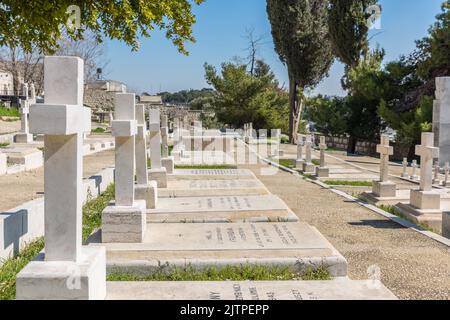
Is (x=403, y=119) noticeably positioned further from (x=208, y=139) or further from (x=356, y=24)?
(x=208, y=139)

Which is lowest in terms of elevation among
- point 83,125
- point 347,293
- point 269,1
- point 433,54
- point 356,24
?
point 347,293

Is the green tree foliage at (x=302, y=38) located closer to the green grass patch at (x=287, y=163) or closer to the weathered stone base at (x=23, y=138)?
the green grass patch at (x=287, y=163)

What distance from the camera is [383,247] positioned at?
6078 mm

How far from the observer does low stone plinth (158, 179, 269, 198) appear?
8.46 meters

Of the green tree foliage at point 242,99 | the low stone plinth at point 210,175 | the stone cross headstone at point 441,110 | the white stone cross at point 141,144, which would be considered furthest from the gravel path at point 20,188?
the green tree foliage at point 242,99

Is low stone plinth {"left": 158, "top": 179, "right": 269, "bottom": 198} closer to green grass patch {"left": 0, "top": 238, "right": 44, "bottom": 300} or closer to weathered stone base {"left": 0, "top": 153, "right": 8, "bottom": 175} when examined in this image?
green grass patch {"left": 0, "top": 238, "right": 44, "bottom": 300}

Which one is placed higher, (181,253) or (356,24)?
(356,24)

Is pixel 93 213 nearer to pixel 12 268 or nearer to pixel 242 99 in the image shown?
pixel 12 268

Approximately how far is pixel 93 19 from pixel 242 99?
29.1m

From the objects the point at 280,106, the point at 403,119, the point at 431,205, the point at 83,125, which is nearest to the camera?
the point at 83,125

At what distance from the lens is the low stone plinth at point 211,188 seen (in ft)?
27.8

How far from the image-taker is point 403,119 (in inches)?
923

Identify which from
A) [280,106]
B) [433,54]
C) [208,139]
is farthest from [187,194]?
[280,106]
